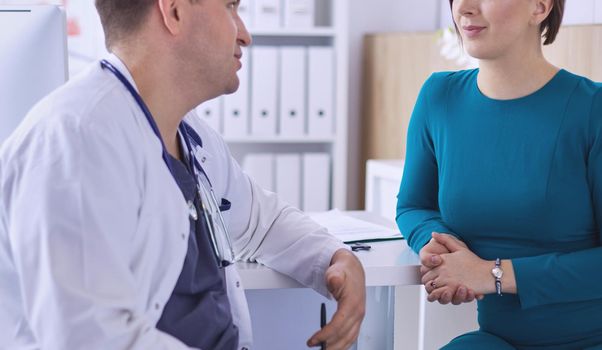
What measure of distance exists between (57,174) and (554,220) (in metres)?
0.87

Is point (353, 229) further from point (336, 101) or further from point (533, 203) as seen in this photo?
point (336, 101)

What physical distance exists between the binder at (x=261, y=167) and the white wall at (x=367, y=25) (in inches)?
21.1

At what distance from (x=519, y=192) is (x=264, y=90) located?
221cm

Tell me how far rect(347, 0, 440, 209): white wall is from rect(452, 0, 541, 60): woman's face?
248cm

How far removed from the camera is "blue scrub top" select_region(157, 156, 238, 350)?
1157 millimetres

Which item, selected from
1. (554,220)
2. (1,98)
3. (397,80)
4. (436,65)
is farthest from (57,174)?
(397,80)

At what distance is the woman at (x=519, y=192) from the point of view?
1.43 meters

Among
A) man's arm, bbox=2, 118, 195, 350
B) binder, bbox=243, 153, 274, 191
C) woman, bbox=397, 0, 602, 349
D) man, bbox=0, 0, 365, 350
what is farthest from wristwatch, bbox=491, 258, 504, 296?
binder, bbox=243, 153, 274, 191

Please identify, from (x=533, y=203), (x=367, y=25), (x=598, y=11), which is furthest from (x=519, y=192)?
(x=367, y=25)

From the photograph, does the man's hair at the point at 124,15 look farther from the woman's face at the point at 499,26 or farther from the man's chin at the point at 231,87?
the woman's face at the point at 499,26

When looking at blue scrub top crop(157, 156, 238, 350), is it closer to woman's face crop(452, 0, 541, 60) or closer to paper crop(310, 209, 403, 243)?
paper crop(310, 209, 403, 243)

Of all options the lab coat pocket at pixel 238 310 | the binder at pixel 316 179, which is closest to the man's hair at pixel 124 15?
the lab coat pocket at pixel 238 310

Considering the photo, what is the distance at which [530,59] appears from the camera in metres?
1.50

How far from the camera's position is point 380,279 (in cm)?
149
